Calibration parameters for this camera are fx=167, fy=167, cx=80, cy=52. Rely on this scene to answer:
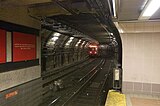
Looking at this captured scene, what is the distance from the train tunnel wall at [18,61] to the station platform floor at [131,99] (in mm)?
2682

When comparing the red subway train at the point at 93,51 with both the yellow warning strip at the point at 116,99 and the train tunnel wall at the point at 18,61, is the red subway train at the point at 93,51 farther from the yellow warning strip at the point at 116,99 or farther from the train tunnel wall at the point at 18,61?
the train tunnel wall at the point at 18,61

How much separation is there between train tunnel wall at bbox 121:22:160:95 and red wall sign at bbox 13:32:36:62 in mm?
3469

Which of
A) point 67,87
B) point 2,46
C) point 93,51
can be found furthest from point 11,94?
point 93,51

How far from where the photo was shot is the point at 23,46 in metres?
5.49

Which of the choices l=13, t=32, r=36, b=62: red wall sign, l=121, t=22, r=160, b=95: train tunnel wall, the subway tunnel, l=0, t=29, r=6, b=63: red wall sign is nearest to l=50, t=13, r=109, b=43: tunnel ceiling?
the subway tunnel

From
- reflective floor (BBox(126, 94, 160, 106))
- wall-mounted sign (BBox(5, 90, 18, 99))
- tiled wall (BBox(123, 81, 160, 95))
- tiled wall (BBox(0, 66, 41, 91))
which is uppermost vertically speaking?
tiled wall (BBox(0, 66, 41, 91))

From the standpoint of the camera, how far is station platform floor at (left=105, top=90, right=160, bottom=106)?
5.42 metres

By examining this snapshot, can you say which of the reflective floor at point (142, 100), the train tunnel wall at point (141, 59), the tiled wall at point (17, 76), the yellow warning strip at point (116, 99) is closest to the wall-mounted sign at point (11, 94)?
the tiled wall at point (17, 76)

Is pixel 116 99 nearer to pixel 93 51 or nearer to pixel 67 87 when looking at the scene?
pixel 67 87

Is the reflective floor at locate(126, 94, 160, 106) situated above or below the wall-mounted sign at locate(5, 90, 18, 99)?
below

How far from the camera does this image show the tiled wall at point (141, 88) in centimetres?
616

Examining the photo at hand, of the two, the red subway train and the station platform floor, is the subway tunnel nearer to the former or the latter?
the station platform floor

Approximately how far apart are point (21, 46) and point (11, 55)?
59cm

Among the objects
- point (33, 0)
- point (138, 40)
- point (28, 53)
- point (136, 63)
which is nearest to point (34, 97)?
point (28, 53)
